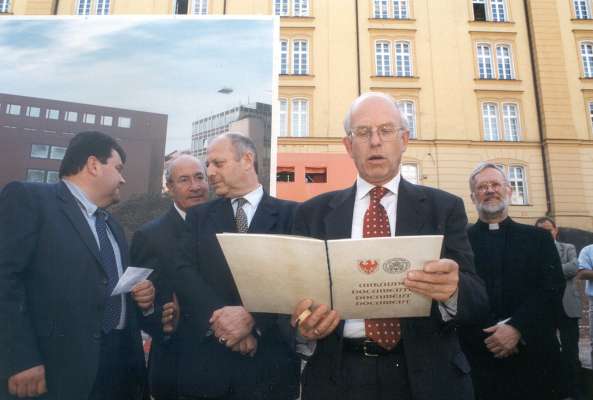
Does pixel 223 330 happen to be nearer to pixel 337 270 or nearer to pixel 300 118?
pixel 337 270

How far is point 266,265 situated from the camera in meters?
1.34

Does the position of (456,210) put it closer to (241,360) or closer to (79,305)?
(241,360)

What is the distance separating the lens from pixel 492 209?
2.66 metres

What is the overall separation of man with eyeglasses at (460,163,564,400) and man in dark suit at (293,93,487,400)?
3.19ft

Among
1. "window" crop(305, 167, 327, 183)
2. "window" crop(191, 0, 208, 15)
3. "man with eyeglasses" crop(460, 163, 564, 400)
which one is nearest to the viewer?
"man with eyeglasses" crop(460, 163, 564, 400)

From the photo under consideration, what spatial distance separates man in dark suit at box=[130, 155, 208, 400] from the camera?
2.28 m

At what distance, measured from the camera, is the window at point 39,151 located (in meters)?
2.98

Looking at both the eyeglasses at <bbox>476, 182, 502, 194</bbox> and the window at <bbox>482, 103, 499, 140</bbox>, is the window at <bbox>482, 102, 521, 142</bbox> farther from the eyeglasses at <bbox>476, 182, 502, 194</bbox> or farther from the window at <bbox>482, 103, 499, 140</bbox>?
the eyeglasses at <bbox>476, 182, 502, 194</bbox>

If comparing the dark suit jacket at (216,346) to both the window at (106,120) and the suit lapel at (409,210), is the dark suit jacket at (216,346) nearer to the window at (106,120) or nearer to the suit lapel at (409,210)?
the suit lapel at (409,210)

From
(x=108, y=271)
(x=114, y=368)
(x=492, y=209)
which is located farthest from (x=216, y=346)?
(x=492, y=209)

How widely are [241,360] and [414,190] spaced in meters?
1.14

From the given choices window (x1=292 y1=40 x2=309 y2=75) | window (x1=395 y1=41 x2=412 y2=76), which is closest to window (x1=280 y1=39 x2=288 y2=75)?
window (x1=292 y1=40 x2=309 y2=75)

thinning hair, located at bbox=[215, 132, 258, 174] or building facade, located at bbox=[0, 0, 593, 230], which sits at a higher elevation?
building facade, located at bbox=[0, 0, 593, 230]

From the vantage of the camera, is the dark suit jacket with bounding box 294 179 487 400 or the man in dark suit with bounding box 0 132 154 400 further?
the man in dark suit with bounding box 0 132 154 400
